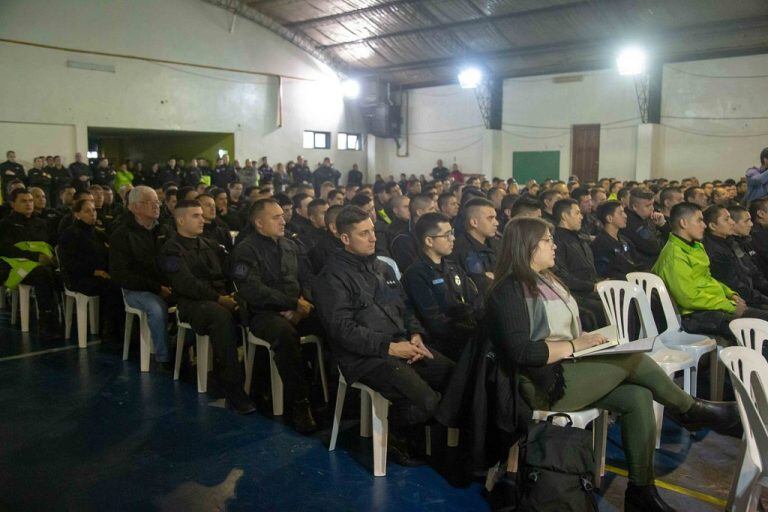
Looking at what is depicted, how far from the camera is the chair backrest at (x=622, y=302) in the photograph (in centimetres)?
326

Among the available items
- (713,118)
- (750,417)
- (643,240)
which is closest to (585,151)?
(713,118)

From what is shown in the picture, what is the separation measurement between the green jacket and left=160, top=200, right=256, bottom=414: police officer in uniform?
248 centimetres

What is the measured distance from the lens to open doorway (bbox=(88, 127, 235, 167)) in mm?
15555

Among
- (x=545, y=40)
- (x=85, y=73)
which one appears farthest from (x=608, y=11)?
(x=85, y=73)

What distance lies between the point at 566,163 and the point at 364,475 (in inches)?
526

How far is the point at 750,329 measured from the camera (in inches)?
101

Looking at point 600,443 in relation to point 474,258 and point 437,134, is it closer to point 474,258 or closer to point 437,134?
point 474,258

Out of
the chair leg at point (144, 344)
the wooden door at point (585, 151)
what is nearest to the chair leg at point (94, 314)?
the chair leg at point (144, 344)

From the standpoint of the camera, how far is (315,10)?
14.4 m

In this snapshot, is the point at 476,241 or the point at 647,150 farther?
the point at 647,150

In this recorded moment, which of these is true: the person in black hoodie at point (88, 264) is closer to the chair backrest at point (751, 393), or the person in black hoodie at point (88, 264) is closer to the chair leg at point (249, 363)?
the chair leg at point (249, 363)

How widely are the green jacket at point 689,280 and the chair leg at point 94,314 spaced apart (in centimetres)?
407

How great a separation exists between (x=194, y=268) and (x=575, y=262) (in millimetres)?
2476

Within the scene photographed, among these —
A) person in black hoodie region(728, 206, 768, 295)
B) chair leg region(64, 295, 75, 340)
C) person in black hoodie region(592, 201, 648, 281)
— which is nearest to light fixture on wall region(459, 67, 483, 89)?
person in black hoodie region(592, 201, 648, 281)
